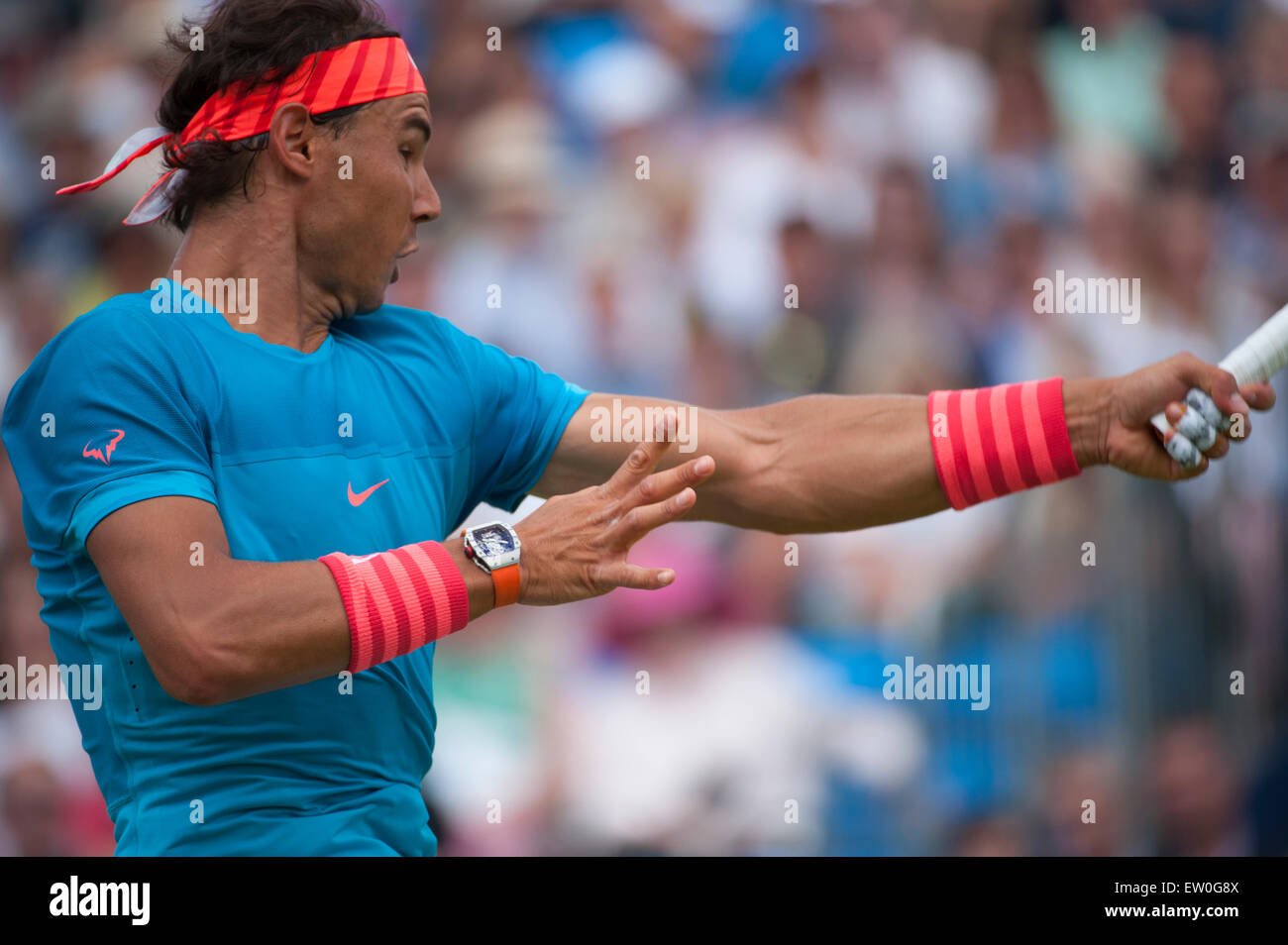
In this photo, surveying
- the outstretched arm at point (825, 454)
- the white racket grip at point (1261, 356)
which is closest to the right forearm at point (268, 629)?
the outstretched arm at point (825, 454)

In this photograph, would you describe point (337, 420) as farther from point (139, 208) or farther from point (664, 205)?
point (664, 205)

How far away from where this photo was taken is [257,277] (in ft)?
9.73

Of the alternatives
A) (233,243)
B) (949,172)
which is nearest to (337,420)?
(233,243)

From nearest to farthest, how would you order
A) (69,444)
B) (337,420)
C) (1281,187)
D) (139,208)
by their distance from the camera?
(69,444), (337,420), (139,208), (1281,187)

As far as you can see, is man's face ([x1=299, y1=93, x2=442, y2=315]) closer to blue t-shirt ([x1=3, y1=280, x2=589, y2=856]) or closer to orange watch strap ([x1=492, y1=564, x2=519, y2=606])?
blue t-shirt ([x1=3, y1=280, x2=589, y2=856])

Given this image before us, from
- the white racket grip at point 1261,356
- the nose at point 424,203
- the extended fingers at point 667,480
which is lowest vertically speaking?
the extended fingers at point 667,480

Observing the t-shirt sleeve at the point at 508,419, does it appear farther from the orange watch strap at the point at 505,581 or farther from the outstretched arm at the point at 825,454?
the orange watch strap at the point at 505,581

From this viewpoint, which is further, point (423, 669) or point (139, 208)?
point (139, 208)

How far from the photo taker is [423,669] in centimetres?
297

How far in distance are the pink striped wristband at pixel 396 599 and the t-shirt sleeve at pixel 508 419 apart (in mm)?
544

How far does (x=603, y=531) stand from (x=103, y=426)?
90cm

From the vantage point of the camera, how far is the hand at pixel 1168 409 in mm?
3096
